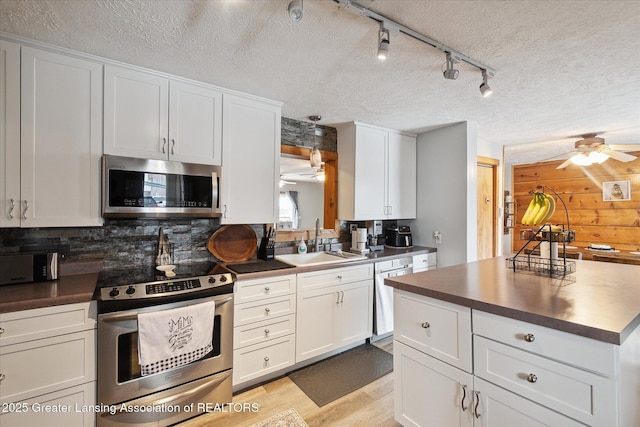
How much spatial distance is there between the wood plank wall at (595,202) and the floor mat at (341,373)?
4.37m

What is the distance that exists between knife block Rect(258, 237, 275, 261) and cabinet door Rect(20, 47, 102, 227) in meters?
1.30

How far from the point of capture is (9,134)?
5.43 ft

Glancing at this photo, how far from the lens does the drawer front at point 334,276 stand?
249 cm

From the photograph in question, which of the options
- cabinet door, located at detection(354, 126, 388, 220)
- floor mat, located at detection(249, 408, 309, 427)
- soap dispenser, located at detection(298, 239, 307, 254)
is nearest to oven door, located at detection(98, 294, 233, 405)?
floor mat, located at detection(249, 408, 309, 427)

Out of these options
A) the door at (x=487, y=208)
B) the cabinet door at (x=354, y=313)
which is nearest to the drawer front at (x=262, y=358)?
the cabinet door at (x=354, y=313)

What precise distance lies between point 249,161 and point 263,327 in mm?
1382

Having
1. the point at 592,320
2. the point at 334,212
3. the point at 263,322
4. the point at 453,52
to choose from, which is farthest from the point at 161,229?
the point at 592,320

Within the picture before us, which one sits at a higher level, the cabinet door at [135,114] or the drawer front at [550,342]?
the cabinet door at [135,114]

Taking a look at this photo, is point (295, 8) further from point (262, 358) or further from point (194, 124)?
point (262, 358)

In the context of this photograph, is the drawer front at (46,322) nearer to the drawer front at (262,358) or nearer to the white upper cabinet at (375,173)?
the drawer front at (262,358)

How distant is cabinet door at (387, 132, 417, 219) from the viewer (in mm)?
3551

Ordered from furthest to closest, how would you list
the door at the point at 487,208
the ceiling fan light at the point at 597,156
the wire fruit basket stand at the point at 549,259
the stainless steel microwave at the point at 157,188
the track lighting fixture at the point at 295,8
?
the door at the point at 487,208 < the ceiling fan light at the point at 597,156 < the stainless steel microwave at the point at 157,188 < the wire fruit basket stand at the point at 549,259 < the track lighting fixture at the point at 295,8

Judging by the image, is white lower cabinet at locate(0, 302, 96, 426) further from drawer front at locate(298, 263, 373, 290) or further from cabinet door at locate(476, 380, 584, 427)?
cabinet door at locate(476, 380, 584, 427)

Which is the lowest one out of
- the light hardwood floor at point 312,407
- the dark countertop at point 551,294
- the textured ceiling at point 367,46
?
the light hardwood floor at point 312,407
